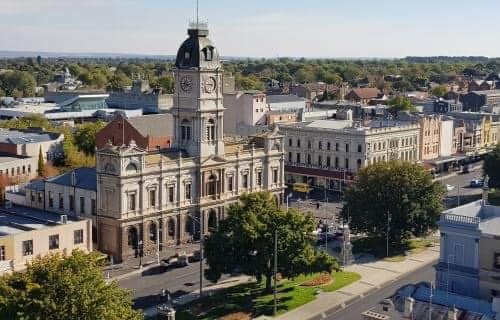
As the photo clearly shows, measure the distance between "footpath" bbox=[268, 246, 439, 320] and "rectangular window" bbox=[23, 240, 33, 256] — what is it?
75.8 ft

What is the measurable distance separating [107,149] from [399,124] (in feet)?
196

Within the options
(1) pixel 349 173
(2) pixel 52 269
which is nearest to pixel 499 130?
(1) pixel 349 173

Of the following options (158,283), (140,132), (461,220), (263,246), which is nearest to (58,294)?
(263,246)

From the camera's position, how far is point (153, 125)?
106562 millimetres

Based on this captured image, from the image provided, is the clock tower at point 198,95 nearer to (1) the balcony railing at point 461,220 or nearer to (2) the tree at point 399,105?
(1) the balcony railing at point 461,220

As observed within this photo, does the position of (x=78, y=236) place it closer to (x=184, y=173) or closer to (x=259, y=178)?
(x=184, y=173)

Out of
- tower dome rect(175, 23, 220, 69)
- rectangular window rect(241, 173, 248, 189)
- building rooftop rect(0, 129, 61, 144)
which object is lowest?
rectangular window rect(241, 173, 248, 189)

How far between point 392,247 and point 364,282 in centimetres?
1183

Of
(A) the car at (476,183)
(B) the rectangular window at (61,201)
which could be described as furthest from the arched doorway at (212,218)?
(A) the car at (476,183)

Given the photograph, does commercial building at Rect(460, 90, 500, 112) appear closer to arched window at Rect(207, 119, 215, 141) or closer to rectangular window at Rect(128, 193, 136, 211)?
arched window at Rect(207, 119, 215, 141)

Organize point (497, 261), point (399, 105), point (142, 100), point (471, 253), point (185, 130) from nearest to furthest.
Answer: point (497, 261)
point (471, 253)
point (185, 130)
point (142, 100)
point (399, 105)

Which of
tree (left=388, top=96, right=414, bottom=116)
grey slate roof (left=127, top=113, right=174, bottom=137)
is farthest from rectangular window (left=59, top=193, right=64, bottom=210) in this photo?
tree (left=388, top=96, right=414, bottom=116)

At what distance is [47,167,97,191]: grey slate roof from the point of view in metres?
77.4

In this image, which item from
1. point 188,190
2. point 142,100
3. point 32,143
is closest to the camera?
point 188,190
